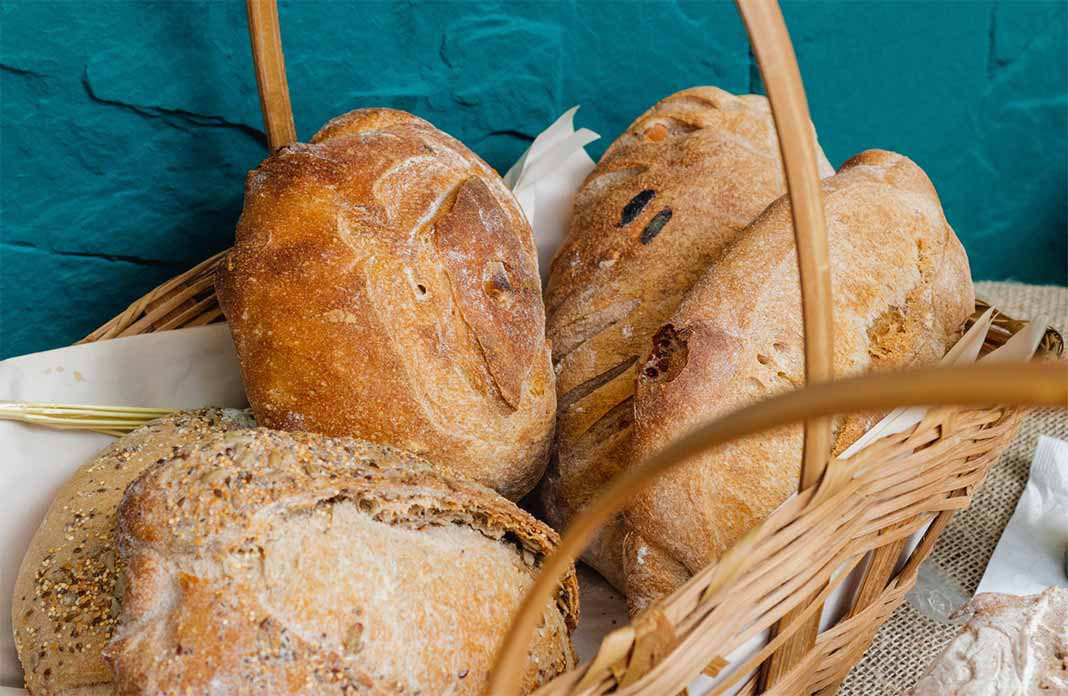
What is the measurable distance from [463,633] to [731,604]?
0.24 metres

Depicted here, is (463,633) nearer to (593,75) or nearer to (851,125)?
(593,75)

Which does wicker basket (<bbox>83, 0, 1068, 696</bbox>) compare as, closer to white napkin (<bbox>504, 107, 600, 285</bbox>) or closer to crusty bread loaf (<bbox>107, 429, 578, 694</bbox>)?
crusty bread loaf (<bbox>107, 429, 578, 694</bbox>)

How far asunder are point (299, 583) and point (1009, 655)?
2.25ft

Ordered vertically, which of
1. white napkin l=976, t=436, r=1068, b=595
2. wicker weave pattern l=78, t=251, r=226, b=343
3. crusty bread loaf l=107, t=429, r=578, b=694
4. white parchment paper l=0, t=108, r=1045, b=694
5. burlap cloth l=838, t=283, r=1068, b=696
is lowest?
burlap cloth l=838, t=283, r=1068, b=696

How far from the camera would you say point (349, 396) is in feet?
3.35

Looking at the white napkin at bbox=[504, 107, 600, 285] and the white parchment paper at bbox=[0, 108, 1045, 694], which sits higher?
the white napkin at bbox=[504, 107, 600, 285]

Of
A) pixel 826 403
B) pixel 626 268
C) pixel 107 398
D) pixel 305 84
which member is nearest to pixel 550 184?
pixel 626 268

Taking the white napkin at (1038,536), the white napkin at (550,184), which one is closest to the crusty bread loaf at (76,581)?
the white napkin at (550,184)

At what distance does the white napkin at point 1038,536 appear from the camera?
1249mm

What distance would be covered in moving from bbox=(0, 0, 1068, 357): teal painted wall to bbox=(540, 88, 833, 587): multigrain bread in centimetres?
48

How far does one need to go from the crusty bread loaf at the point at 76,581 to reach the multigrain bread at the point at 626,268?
49 cm

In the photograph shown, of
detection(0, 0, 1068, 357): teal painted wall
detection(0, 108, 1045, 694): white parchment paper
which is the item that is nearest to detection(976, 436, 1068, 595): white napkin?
detection(0, 108, 1045, 694): white parchment paper

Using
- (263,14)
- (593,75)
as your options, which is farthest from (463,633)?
(593,75)

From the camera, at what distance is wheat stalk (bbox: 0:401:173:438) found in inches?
44.4
